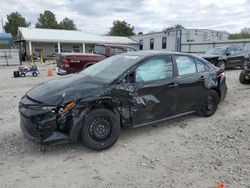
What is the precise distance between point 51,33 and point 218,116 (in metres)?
29.2

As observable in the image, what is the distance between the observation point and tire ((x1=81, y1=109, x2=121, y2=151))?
3.04 m

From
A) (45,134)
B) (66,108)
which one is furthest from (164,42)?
(45,134)

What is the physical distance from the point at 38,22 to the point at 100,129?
6579cm

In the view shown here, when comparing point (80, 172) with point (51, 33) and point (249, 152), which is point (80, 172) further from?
point (51, 33)

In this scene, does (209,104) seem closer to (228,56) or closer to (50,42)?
(228,56)

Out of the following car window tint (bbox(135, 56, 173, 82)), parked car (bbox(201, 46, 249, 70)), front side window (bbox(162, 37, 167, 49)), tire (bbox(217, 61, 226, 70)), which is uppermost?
front side window (bbox(162, 37, 167, 49))

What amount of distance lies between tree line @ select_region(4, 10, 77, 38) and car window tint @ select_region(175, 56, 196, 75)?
189 feet

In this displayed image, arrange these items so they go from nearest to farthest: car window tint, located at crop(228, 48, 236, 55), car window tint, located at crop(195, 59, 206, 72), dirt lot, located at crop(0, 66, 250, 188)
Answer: dirt lot, located at crop(0, 66, 250, 188) → car window tint, located at crop(195, 59, 206, 72) → car window tint, located at crop(228, 48, 236, 55)

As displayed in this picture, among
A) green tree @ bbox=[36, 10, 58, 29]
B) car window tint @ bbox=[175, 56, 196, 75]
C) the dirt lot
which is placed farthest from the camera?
green tree @ bbox=[36, 10, 58, 29]

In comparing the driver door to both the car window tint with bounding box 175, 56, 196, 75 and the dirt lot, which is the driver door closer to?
the car window tint with bounding box 175, 56, 196, 75

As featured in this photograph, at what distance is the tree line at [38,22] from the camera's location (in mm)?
52688

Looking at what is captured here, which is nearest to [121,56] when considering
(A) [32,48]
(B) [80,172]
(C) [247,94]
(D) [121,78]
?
(D) [121,78]

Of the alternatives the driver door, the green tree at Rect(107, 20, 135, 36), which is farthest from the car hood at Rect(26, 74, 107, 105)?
the green tree at Rect(107, 20, 135, 36)

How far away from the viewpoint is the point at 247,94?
6.79 metres
